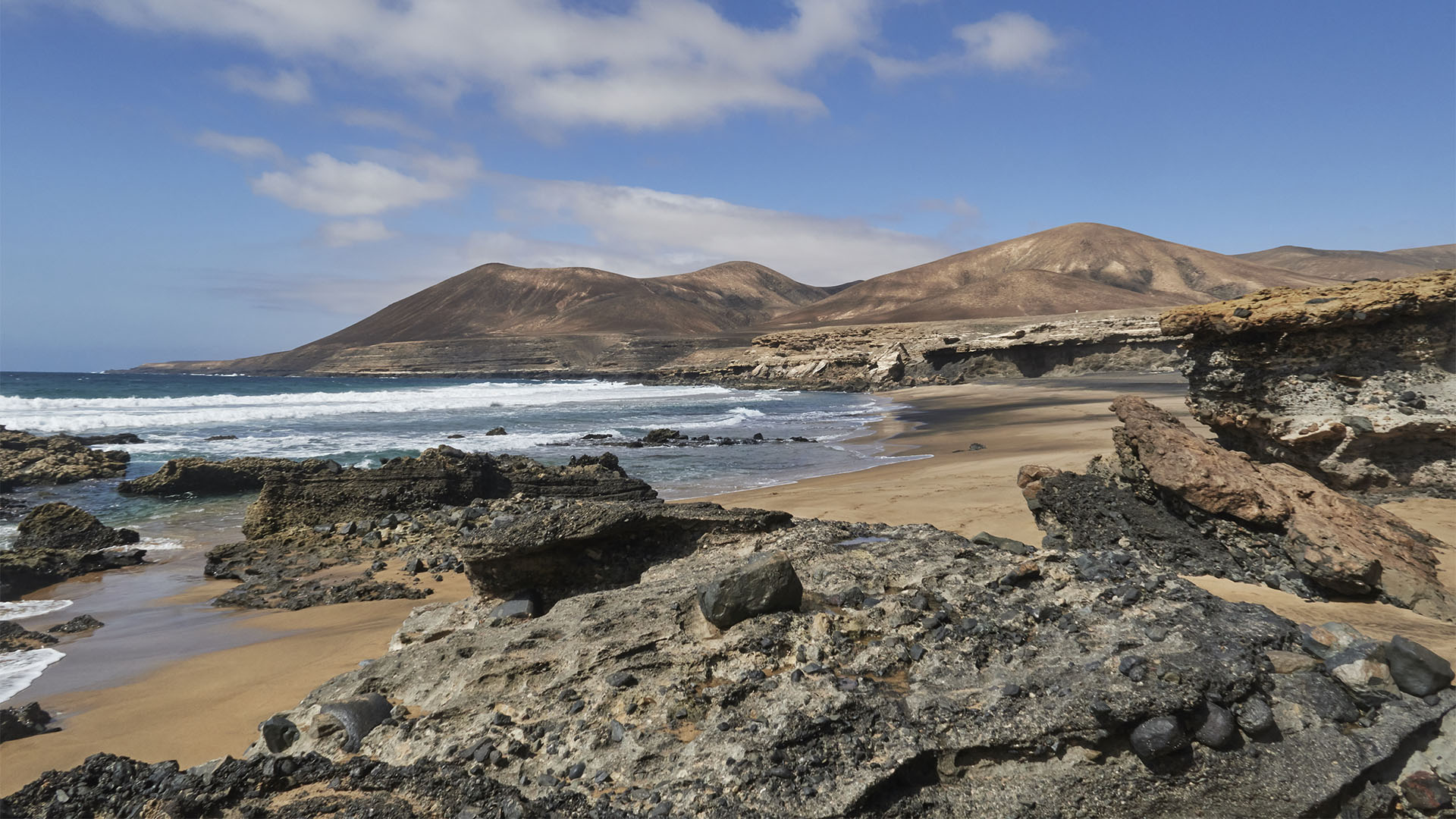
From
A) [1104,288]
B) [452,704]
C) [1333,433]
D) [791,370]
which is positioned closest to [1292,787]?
[452,704]

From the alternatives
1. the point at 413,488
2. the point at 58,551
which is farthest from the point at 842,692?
the point at 58,551

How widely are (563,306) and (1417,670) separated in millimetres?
141805

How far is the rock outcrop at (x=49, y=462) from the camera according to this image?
15.7 meters

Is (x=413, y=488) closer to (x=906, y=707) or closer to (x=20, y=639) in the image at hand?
(x=20, y=639)

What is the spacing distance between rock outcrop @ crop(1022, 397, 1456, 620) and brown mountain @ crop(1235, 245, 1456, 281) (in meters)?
140

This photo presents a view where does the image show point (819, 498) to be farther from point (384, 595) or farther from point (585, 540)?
point (585, 540)

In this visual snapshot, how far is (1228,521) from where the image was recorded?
568 cm

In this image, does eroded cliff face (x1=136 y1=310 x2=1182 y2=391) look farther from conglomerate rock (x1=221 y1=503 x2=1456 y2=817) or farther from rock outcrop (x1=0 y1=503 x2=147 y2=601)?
rock outcrop (x1=0 y1=503 x2=147 y2=601)

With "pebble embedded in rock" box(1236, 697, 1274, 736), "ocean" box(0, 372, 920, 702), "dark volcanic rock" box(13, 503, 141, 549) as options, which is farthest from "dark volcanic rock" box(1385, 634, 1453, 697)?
"dark volcanic rock" box(13, 503, 141, 549)

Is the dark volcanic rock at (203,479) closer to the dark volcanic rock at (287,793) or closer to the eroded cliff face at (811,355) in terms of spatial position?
the dark volcanic rock at (287,793)

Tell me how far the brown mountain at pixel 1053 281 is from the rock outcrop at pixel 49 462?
237 feet

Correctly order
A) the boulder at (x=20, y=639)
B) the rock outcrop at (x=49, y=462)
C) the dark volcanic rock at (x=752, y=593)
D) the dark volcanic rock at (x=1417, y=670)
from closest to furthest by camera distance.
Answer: the dark volcanic rock at (x=1417, y=670), the dark volcanic rock at (x=752, y=593), the boulder at (x=20, y=639), the rock outcrop at (x=49, y=462)

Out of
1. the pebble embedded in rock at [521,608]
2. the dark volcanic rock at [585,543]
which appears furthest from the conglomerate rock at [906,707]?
the dark volcanic rock at [585,543]

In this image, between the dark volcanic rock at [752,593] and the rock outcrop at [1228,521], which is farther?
the rock outcrop at [1228,521]
